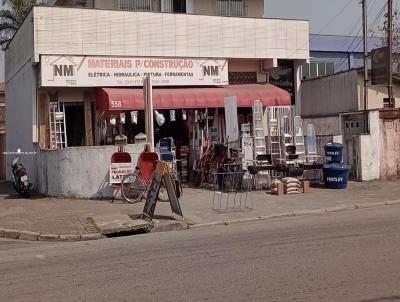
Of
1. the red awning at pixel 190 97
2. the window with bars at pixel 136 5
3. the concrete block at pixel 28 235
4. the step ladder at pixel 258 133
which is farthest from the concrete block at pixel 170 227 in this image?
the window with bars at pixel 136 5

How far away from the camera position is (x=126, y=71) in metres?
20.2

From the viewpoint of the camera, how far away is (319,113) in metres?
25.5

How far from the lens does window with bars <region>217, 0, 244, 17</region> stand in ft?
79.8

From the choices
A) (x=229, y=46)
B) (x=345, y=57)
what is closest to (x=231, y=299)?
(x=229, y=46)

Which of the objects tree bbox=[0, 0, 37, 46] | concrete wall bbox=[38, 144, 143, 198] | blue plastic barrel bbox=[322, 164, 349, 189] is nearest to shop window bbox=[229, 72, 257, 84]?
blue plastic barrel bbox=[322, 164, 349, 189]

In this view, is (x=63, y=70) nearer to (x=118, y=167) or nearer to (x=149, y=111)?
(x=149, y=111)

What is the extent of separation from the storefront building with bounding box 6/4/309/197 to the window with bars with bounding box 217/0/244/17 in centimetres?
257

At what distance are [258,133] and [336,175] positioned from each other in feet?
8.38

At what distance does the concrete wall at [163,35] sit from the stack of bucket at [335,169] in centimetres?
566

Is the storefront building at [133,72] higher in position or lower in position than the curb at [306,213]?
higher

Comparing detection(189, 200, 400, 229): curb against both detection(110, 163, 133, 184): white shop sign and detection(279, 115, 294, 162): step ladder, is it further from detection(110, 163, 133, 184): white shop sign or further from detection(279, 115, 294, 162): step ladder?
detection(110, 163, 133, 184): white shop sign

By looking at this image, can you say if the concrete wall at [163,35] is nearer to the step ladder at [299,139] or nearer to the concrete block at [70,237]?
the step ladder at [299,139]

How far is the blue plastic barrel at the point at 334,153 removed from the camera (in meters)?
17.9

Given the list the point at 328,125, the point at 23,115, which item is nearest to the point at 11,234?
the point at 23,115
